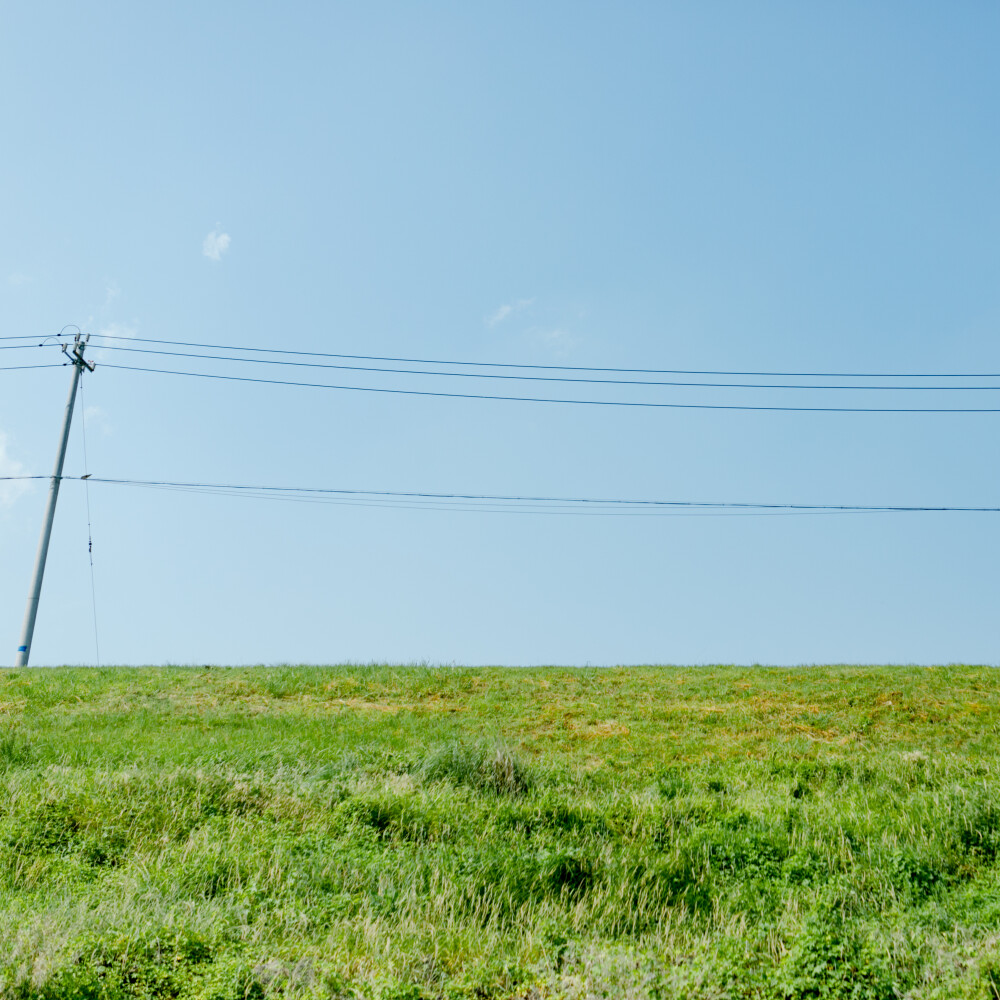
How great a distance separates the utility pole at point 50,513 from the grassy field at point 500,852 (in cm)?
795

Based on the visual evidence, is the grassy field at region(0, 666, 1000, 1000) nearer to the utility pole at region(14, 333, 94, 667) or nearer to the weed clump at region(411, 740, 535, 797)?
the weed clump at region(411, 740, 535, 797)

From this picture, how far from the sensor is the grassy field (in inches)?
225

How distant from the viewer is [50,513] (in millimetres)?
27984

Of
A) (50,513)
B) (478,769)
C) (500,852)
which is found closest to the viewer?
(500,852)

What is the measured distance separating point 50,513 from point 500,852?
82.3 feet

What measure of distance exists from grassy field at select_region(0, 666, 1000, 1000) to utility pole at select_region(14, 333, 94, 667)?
7.95m

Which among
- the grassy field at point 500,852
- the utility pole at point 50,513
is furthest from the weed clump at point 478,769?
the utility pole at point 50,513

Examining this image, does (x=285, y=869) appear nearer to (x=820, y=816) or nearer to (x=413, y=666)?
(x=820, y=816)

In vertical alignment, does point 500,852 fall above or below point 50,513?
below

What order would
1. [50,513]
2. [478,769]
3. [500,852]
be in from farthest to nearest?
1. [50,513]
2. [478,769]
3. [500,852]

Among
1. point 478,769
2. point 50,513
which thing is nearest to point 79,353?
point 50,513

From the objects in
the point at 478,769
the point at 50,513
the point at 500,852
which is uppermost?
the point at 50,513

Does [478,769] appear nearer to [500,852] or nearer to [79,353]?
[500,852]

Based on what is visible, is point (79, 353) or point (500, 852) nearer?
point (500, 852)
